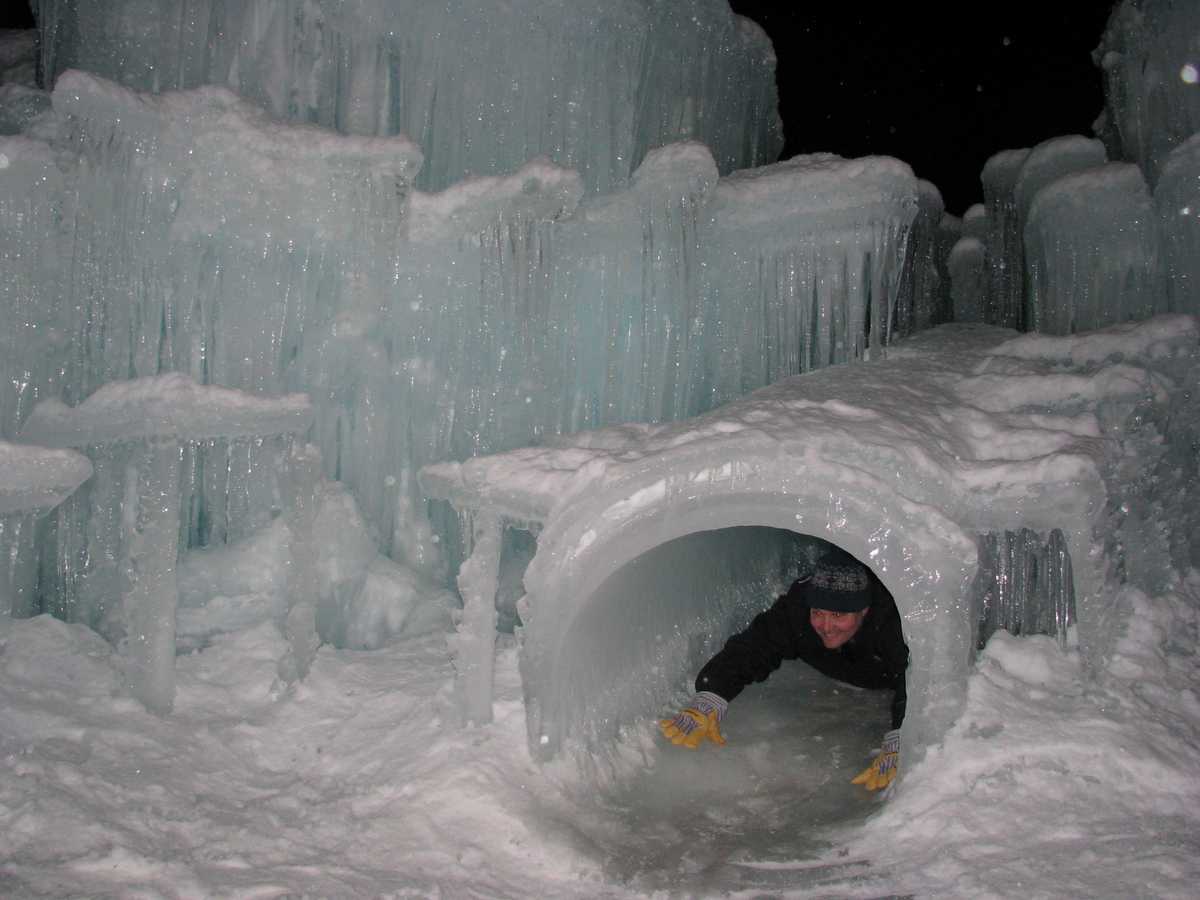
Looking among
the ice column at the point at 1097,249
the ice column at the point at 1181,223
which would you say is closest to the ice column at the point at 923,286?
the ice column at the point at 1097,249

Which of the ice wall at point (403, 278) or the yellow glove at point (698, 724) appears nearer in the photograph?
the yellow glove at point (698, 724)

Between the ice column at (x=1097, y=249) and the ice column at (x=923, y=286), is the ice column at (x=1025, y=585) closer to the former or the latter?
the ice column at (x=1097, y=249)

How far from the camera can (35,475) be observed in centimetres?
409

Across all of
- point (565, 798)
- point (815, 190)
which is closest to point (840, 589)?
point (565, 798)

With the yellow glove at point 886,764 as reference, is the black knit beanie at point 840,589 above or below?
above

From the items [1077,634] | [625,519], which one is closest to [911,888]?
[1077,634]

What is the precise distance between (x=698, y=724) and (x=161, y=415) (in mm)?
3466

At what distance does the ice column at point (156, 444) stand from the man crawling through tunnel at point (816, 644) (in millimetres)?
2932

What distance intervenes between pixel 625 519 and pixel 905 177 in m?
3.85

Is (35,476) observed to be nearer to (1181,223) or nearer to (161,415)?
(161,415)

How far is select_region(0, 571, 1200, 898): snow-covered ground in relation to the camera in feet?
11.2

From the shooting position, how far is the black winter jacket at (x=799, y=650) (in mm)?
5247

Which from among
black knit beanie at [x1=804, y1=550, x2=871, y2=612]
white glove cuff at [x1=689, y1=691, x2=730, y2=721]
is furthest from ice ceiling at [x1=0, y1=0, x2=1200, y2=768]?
black knit beanie at [x1=804, y1=550, x2=871, y2=612]

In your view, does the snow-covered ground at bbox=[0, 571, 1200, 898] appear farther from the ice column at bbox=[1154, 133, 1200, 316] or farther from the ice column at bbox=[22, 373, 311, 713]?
the ice column at bbox=[1154, 133, 1200, 316]
